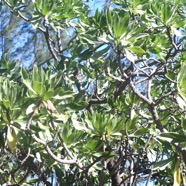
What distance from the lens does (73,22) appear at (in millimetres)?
4148

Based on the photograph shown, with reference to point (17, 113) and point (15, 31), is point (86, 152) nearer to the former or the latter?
point (17, 113)

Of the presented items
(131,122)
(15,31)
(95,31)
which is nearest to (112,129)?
(131,122)

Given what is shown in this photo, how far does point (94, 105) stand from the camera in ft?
→ 13.1

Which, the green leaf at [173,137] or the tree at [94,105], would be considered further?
the tree at [94,105]

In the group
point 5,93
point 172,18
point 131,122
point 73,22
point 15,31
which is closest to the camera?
point 5,93

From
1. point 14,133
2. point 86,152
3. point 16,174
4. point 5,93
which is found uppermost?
point 5,93

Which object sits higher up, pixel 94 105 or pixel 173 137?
pixel 173 137

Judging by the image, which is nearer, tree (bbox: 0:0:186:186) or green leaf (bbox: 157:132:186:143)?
green leaf (bbox: 157:132:186:143)

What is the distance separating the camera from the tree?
2.50m

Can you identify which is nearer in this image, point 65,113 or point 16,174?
point 65,113

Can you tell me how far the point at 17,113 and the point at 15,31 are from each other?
832 cm

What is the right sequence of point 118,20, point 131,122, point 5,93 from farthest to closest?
point 131,122 < point 118,20 < point 5,93

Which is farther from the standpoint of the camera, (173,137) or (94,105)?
(94,105)

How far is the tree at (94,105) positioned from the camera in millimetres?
2502
